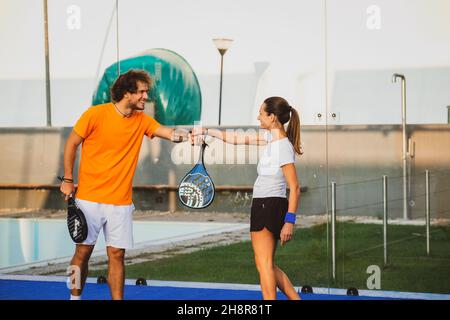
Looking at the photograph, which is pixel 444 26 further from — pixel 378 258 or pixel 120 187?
pixel 120 187

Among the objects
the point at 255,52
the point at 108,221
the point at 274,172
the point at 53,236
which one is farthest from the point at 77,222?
the point at 255,52

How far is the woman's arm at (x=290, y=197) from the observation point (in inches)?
245

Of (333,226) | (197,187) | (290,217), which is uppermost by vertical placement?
(197,187)

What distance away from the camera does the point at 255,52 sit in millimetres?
7977

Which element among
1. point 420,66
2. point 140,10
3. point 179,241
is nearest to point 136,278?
point 179,241

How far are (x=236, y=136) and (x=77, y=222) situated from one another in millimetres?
1811

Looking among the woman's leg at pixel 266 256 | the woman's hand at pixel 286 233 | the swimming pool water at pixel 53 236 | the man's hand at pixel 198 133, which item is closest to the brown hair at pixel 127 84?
the man's hand at pixel 198 133

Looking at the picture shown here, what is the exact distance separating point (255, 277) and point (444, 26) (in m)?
2.30

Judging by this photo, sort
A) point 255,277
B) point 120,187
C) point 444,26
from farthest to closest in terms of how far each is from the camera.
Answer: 1. point 255,277
2. point 444,26
3. point 120,187

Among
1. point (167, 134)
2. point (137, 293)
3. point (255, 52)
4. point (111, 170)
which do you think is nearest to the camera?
point (111, 170)

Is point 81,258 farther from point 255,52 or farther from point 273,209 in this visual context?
point 255,52

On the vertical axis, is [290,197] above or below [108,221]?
above

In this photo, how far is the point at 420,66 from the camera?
755 cm

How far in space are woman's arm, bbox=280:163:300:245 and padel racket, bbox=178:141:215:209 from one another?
115 centimetres
